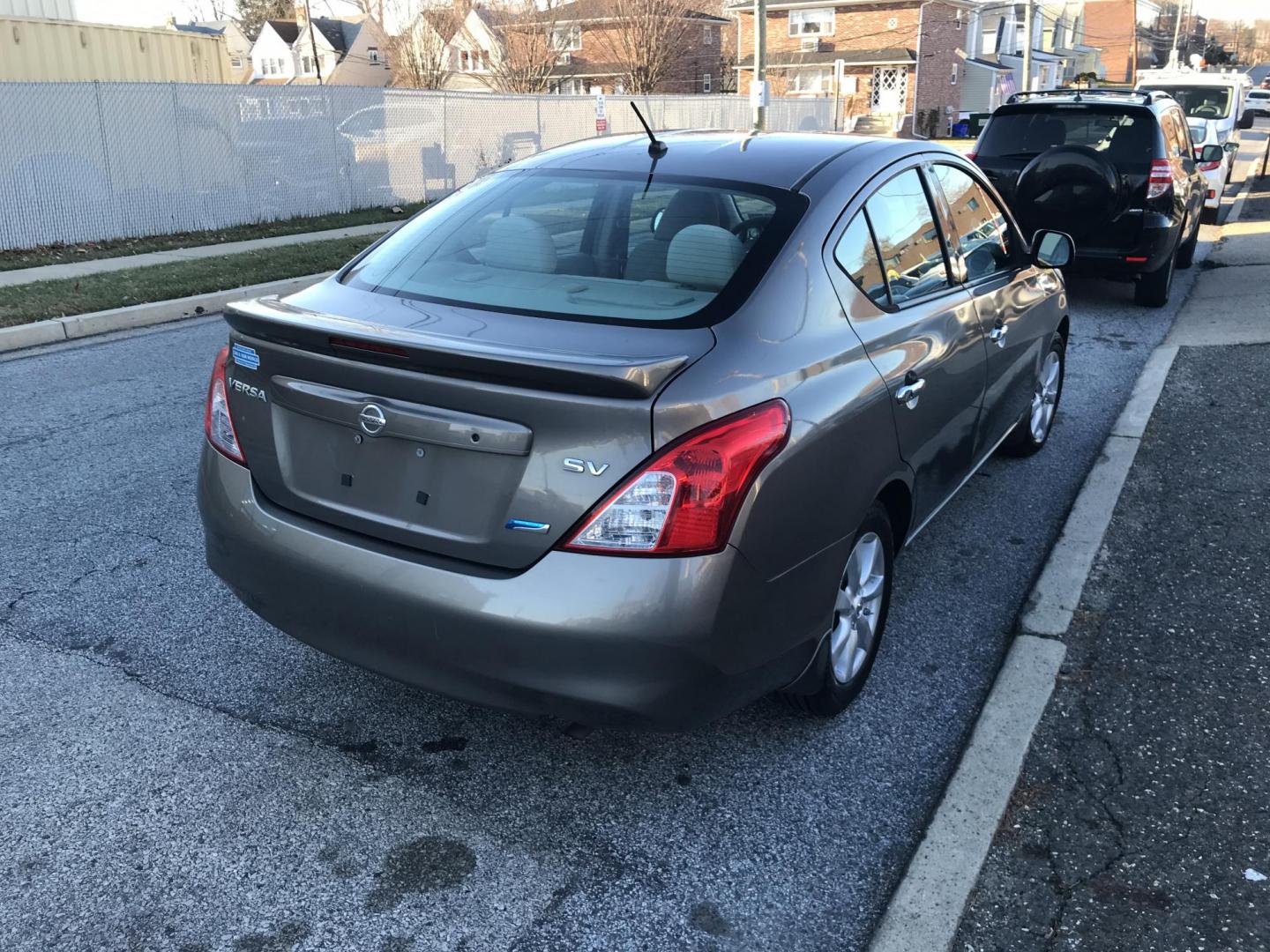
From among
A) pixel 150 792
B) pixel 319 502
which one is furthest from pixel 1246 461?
pixel 150 792

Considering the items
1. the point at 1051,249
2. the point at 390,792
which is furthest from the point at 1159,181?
the point at 390,792

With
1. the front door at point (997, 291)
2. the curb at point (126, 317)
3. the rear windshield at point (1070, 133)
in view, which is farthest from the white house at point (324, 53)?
the front door at point (997, 291)

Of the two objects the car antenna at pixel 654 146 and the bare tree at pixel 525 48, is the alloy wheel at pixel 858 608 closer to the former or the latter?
the car antenna at pixel 654 146

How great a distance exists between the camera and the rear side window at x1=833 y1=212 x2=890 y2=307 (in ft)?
10.8

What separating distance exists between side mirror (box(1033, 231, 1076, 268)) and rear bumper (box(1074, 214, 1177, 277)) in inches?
178

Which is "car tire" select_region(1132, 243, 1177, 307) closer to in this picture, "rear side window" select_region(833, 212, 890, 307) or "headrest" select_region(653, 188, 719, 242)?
"rear side window" select_region(833, 212, 890, 307)

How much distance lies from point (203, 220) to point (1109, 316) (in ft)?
40.4

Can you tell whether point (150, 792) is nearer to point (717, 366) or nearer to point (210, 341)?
point (717, 366)

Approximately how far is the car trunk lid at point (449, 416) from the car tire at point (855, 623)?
957 millimetres

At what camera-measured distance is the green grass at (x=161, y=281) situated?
9.38 meters

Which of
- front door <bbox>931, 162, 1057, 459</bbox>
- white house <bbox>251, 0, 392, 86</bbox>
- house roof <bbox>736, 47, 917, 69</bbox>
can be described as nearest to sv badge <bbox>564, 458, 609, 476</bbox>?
front door <bbox>931, 162, 1057, 459</bbox>

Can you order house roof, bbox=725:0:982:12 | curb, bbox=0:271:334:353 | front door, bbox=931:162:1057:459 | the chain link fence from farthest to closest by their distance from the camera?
house roof, bbox=725:0:982:12 → the chain link fence → curb, bbox=0:271:334:353 → front door, bbox=931:162:1057:459

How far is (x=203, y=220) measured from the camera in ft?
51.3

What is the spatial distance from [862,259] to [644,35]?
128 ft
